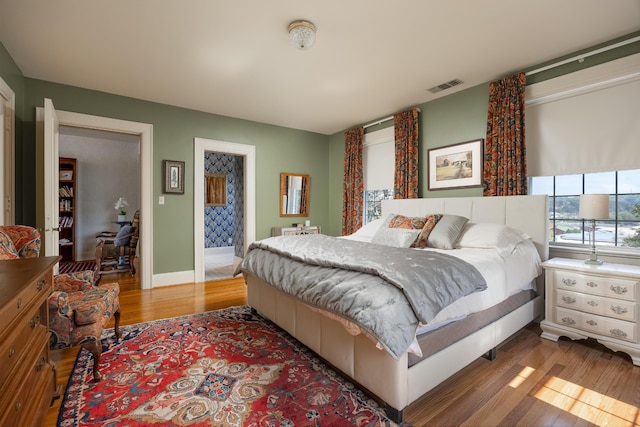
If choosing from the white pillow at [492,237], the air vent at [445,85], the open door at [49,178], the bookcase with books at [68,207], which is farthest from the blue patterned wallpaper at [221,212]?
the white pillow at [492,237]

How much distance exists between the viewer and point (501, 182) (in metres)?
3.19

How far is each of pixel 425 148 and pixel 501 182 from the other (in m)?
1.15

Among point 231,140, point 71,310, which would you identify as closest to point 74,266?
point 231,140

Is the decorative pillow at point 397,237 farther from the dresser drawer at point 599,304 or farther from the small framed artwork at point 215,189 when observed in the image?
the small framed artwork at point 215,189

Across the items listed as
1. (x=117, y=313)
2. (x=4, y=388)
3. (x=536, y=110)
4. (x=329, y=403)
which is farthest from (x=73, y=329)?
(x=536, y=110)

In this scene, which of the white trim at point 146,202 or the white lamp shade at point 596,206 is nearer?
the white lamp shade at point 596,206

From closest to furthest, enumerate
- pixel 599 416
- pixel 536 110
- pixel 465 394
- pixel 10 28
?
pixel 599 416
pixel 465 394
pixel 10 28
pixel 536 110

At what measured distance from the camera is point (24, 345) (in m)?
1.20

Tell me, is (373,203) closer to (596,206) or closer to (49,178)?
(596,206)

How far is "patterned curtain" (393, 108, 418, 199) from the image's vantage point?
160 inches

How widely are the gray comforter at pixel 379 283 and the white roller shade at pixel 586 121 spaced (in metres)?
1.84

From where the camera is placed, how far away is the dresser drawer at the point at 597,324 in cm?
212

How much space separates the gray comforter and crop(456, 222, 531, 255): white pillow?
0.82 metres

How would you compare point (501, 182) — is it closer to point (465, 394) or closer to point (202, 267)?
point (465, 394)
